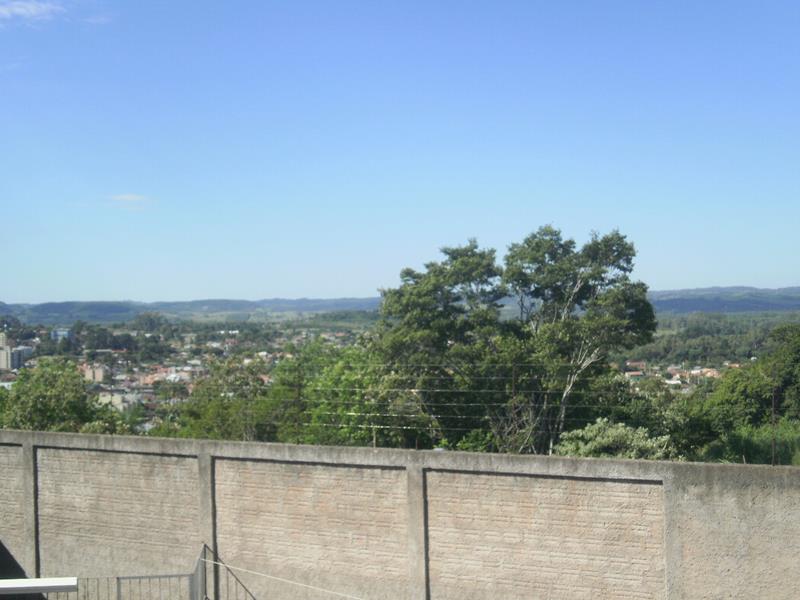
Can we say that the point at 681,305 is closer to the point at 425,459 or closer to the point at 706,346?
the point at 706,346

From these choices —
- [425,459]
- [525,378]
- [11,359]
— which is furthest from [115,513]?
[11,359]

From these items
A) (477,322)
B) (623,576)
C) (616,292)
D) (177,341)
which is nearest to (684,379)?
(616,292)

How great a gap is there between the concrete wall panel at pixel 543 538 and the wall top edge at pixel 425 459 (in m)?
0.16

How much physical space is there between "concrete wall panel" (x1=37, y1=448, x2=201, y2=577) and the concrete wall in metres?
0.03

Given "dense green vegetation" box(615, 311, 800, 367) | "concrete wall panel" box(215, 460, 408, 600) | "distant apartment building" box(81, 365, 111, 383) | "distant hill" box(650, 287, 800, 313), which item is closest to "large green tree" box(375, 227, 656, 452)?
"dense green vegetation" box(615, 311, 800, 367)

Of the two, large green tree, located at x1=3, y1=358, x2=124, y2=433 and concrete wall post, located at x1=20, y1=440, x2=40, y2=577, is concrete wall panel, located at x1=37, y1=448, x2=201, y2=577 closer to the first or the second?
concrete wall post, located at x1=20, y1=440, x2=40, y2=577

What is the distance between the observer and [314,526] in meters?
11.6

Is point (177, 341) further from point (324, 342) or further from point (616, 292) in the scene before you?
point (616, 292)

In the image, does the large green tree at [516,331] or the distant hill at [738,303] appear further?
the distant hill at [738,303]

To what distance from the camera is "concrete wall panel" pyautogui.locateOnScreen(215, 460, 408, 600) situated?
11.2 m

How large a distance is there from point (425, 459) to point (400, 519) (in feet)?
3.09

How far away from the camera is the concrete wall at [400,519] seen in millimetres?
9531

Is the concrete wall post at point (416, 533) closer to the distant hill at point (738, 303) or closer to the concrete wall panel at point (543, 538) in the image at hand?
the concrete wall panel at point (543, 538)

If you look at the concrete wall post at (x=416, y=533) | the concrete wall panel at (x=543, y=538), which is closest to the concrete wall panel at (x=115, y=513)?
the concrete wall post at (x=416, y=533)
